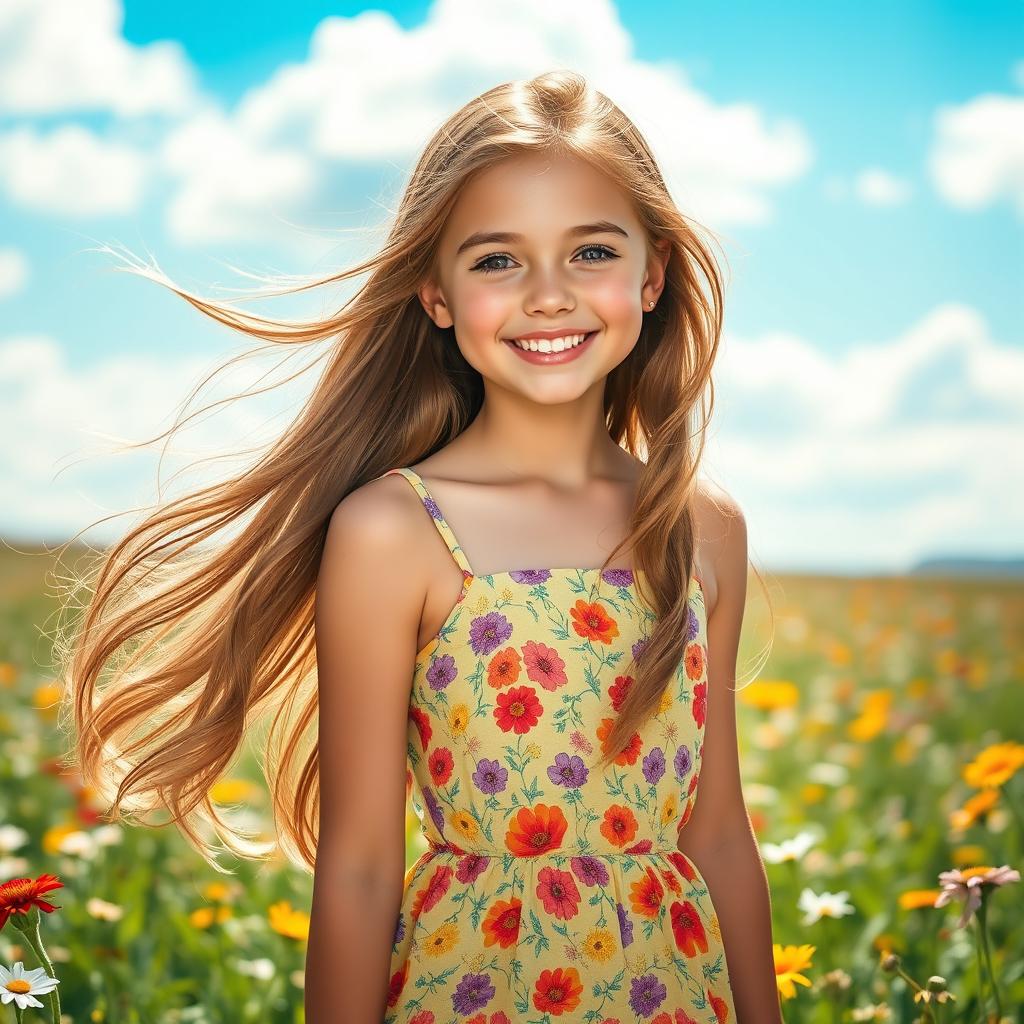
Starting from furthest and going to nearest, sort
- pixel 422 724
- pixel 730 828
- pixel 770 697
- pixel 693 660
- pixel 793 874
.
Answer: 1. pixel 770 697
2. pixel 793 874
3. pixel 730 828
4. pixel 693 660
5. pixel 422 724

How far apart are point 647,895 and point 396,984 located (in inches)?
15.8

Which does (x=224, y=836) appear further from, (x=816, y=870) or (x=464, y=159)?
(x=816, y=870)

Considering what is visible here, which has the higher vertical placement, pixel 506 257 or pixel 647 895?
pixel 506 257

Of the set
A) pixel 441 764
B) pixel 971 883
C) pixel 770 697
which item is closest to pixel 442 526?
pixel 441 764

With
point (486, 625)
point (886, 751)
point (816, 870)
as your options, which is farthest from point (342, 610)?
point (886, 751)

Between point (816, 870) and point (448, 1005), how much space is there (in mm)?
1929

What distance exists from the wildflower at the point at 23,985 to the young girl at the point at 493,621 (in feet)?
1.23

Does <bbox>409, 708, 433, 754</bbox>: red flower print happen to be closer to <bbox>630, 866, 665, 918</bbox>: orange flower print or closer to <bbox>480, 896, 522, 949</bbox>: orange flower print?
<bbox>480, 896, 522, 949</bbox>: orange flower print

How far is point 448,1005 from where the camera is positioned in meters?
2.00

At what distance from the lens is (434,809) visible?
2133 mm

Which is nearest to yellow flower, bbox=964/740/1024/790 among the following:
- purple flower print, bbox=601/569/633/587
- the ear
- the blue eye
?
purple flower print, bbox=601/569/633/587

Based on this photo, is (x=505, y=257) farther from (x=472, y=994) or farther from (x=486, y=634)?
(x=472, y=994)

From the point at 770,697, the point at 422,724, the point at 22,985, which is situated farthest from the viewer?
the point at 770,697

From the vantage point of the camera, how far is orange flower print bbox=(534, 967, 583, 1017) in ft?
6.52
